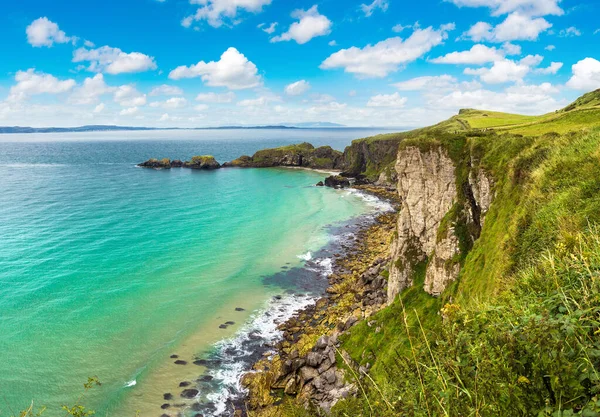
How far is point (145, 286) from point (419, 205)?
3776cm

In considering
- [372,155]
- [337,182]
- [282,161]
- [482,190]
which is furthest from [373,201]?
[282,161]

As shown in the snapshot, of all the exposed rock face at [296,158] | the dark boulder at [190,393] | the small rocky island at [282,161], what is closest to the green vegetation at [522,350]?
the dark boulder at [190,393]

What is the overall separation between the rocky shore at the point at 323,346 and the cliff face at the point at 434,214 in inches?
247

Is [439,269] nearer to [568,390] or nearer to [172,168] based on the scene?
[568,390]

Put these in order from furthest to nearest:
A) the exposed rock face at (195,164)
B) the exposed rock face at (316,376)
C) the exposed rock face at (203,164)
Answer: the exposed rock face at (195,164)
the exposed rock face at (203,164)
the exposed rock face at (316,376)

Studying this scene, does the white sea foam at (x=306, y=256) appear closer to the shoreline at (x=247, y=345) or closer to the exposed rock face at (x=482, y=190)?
the shoreline at (x=247, y=345)

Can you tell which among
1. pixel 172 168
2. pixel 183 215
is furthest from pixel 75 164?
pixel 183 215

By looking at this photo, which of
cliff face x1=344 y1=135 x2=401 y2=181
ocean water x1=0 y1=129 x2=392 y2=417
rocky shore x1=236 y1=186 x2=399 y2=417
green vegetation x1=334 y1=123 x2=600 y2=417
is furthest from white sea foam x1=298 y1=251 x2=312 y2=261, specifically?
cliff face x1=344 y1=135 x2=401 y2=181

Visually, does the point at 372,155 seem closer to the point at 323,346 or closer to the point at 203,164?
the point at 203,164

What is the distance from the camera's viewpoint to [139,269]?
185 ft

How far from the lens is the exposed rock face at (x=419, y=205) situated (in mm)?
40844

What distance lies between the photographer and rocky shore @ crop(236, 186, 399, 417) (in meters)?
29.5

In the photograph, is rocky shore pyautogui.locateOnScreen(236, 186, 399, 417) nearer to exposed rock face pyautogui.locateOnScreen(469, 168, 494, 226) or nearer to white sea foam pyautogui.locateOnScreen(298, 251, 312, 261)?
white sea foam pyautogui.locateOnScreen(298, 251, 312, 261)

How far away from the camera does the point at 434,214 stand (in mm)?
42344
